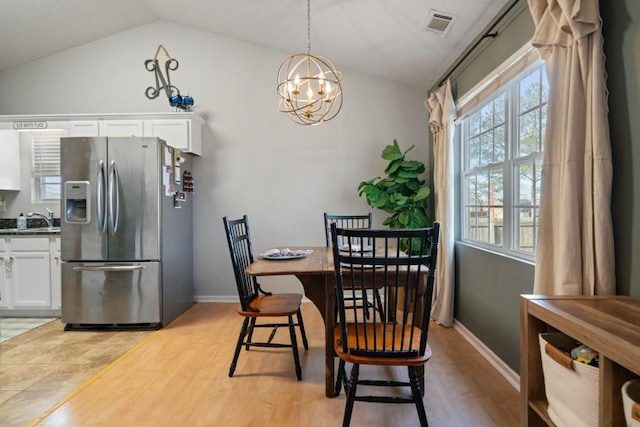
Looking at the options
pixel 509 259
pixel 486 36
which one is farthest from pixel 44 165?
pixel 509 259

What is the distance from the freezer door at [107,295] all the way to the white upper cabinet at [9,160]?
162 centimetres

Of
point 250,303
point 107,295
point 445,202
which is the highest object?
point 445,202

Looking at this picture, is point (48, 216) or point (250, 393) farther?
point (48, 216)

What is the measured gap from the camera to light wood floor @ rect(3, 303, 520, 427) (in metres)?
1.94

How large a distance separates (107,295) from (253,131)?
231 centimetres

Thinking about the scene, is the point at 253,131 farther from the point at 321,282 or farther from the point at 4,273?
the point at 4,273

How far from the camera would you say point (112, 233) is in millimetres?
3369

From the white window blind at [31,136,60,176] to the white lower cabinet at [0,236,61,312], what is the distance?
1.00 m

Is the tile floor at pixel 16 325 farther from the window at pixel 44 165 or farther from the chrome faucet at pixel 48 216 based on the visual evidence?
the window at pixel 44 165

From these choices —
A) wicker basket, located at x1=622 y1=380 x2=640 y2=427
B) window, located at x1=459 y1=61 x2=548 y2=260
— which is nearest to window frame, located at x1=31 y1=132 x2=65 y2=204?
window, located at x1=459 y1=61 x2=548 y2=260

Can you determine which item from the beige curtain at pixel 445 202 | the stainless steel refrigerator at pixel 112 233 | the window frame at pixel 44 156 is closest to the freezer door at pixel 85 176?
the stainless steel refrigerator at pixel 112 233

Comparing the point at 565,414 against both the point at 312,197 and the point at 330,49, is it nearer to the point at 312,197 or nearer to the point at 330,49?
the point at 312,197

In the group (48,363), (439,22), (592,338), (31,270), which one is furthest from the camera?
(31,270)

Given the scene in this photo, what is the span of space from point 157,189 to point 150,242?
50 centimetres
